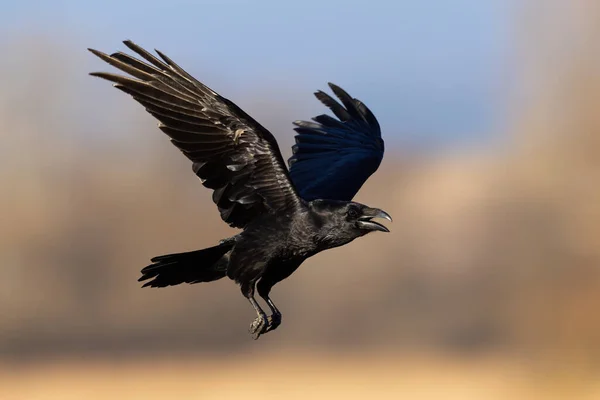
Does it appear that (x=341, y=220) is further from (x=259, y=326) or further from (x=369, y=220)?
(x=259, y=326)

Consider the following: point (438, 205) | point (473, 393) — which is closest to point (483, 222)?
point (438, 205)

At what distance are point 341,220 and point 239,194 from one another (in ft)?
2.53

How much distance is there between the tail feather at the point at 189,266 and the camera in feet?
31.9

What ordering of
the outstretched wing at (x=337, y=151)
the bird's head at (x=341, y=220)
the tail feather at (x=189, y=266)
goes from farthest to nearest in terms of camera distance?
the outstretched wing at (x=337, y=151), the tail feather at (x=189, y=266), the bird's head at (x=341, y=220)

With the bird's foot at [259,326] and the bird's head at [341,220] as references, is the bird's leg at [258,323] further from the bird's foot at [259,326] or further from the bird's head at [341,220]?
the bird's head at [341,220]

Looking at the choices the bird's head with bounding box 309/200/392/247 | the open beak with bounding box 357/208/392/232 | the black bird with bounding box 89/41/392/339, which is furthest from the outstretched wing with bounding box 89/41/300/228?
the open beak with bounding box 357/208/392/232

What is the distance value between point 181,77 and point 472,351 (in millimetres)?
15329

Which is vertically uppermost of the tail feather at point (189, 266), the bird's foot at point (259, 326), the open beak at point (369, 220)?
the tail feather at point (189, 266)

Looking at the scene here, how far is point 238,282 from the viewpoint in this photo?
9516mm

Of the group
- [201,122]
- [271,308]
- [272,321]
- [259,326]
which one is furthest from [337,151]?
[201,122]

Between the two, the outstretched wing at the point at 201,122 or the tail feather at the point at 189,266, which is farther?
the tail feather at the point at 189,266

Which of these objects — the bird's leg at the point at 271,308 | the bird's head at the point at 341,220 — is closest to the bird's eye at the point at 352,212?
the bird's head at the point at 341,220

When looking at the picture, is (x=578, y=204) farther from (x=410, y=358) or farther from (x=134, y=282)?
(x=134, y=282)

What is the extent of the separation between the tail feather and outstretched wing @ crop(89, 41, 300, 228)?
76 centimetres
